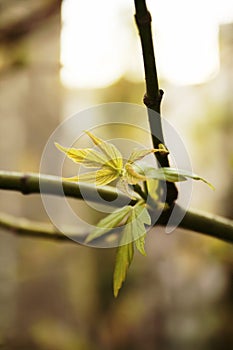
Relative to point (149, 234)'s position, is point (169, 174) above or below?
above

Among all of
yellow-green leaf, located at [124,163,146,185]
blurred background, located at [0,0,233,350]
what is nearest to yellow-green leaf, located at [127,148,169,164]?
yellow-green leaf, located at [124,163,146,185]

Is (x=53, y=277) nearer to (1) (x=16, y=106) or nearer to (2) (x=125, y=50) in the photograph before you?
(1) (x=16, y=106)

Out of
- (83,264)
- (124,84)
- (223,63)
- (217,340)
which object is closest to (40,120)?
(124,84)

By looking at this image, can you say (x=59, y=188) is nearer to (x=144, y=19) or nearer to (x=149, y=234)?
(x=144, y=19)

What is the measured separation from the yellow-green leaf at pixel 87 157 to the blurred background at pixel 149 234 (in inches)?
45.5

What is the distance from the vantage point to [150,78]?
9.3 inches

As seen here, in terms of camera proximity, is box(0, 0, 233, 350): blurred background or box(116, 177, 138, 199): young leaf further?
box(0, 0, 233, 350): blurred background

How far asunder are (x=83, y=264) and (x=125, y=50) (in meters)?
0.81

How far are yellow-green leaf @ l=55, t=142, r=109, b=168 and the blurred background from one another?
3.79ft

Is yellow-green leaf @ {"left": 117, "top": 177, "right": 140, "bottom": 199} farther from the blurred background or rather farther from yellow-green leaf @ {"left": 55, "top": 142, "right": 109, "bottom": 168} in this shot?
the blurred background

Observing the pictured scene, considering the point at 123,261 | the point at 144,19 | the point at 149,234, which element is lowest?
the point at 149,234

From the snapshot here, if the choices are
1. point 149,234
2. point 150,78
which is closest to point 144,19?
point 150,78

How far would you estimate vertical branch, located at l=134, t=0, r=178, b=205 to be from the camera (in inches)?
9.1

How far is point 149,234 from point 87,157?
1475 millimetres
